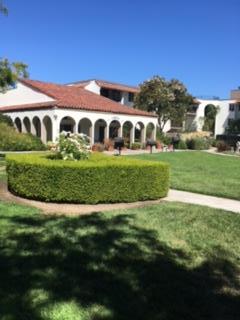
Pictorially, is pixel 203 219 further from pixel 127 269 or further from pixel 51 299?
pixel 51 299

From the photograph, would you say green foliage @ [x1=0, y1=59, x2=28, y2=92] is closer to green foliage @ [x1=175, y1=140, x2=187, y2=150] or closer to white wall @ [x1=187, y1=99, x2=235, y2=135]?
green foliage @ [x1=175, y1=140, x2=187, y2=150]

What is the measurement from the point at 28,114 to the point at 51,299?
28338mm

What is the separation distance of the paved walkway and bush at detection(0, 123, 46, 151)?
47.7 feet

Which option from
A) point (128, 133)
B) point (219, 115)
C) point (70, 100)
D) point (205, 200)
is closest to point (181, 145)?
point (128, 133)

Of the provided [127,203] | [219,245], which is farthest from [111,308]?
[127,203]

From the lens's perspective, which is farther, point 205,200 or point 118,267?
point 205,200

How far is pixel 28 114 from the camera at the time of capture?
30.9 metres

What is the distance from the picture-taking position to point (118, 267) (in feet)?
15.7

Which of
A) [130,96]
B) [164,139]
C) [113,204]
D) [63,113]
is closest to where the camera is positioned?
[113,204]

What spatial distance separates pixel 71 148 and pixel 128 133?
27.5 meters

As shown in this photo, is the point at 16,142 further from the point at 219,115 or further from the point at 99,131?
the point at 219,115

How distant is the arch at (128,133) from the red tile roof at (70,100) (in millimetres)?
1493

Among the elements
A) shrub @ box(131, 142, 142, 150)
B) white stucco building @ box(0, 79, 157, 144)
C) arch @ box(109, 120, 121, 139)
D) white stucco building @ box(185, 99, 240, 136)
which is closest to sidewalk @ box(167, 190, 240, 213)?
white stucco building @ box(0, 79, 157, 144)

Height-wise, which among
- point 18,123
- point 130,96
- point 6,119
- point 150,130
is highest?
point 130,96
